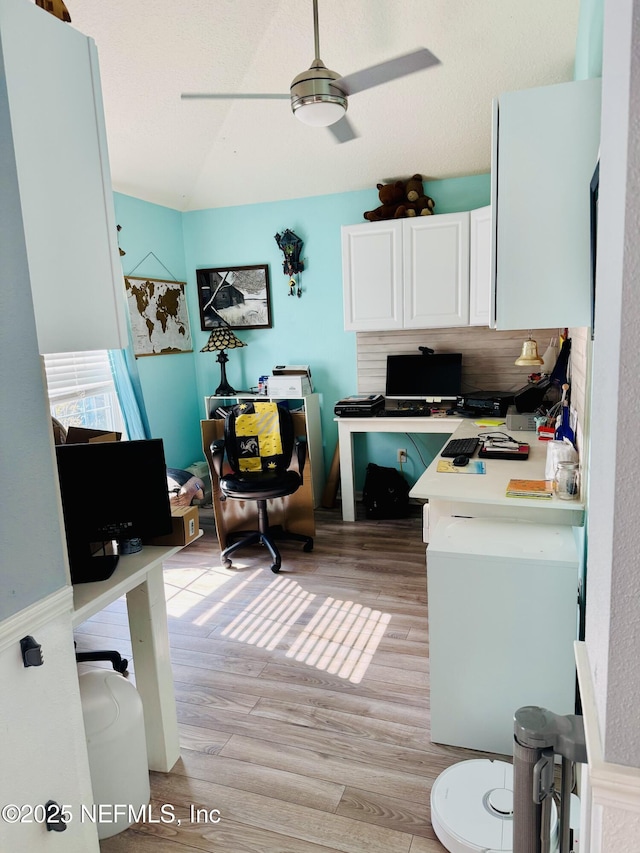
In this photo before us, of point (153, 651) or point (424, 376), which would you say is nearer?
point (153, 651)

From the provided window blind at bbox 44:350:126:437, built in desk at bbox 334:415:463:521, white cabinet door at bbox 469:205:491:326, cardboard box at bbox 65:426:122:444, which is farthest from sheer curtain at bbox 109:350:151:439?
white cabinet door at bbox 469:205:491:326

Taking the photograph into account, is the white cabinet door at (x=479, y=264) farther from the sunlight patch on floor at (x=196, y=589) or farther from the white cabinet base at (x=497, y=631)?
the sunlight patch on floor at (x=196, y=589)

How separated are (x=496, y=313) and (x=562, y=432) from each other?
1046 millimetres

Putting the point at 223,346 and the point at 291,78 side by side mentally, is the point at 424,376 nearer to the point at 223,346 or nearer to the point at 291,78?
the point at 223,346

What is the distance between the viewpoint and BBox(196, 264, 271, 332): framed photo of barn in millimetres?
4730

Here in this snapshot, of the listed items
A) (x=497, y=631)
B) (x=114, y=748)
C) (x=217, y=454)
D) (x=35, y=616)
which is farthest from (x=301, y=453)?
(x=35, y=616)

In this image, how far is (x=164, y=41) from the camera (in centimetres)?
284

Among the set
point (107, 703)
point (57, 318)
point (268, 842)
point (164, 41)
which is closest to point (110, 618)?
point (107, 703)

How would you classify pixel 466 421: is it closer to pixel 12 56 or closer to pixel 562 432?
pixel 562 432

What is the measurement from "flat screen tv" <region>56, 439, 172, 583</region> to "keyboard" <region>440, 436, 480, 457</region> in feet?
4.92

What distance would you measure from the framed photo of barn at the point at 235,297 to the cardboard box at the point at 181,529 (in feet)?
10.0

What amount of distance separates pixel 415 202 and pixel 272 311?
4.69 ft

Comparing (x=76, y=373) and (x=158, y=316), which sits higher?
(x=158, y=316)

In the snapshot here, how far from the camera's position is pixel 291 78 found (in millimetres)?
3270
